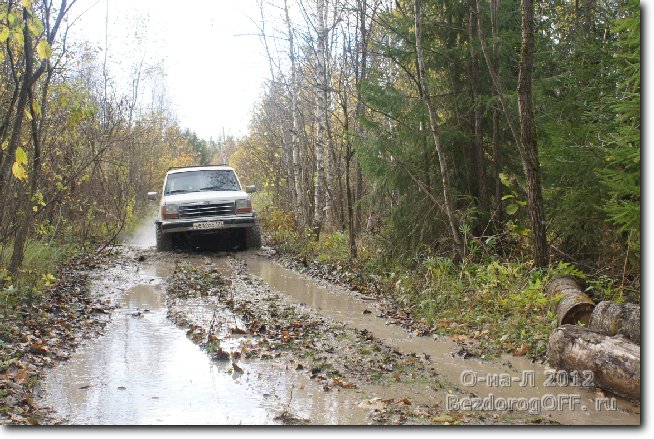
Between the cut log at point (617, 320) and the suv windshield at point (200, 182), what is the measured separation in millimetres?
10010

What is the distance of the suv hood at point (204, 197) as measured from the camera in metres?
12.8

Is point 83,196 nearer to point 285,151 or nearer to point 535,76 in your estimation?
point 285,151

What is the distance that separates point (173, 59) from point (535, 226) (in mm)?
27563

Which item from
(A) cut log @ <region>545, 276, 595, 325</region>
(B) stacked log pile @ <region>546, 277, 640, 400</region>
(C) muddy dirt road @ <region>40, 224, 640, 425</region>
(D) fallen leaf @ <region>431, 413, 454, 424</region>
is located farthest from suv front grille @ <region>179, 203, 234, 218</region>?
(D) fallen leaf @ <region>431, 413, 454, 424</region>

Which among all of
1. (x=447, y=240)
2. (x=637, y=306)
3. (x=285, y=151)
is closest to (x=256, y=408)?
(x=637, y=306)

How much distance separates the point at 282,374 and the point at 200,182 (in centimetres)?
976

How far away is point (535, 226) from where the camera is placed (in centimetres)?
705

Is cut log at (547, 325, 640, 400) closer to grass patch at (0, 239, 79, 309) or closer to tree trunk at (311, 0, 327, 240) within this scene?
grass patch at (0, 239, 79, 309)

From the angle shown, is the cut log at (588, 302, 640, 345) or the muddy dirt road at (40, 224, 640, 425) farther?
the cut log at (588, 302, 640, 345)

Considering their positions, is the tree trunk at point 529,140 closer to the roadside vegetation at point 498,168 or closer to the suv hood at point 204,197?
the roadside vegetation at point 498,168

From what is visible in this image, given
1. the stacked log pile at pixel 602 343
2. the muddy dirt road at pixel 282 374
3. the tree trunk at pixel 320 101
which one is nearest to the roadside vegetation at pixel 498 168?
the stacked log pile at pixel 602 343

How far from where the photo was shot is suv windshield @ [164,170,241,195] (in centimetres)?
1384

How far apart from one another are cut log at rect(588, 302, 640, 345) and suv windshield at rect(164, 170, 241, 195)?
1001 centimetres

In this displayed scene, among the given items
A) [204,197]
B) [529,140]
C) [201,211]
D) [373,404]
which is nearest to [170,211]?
[201,211]
